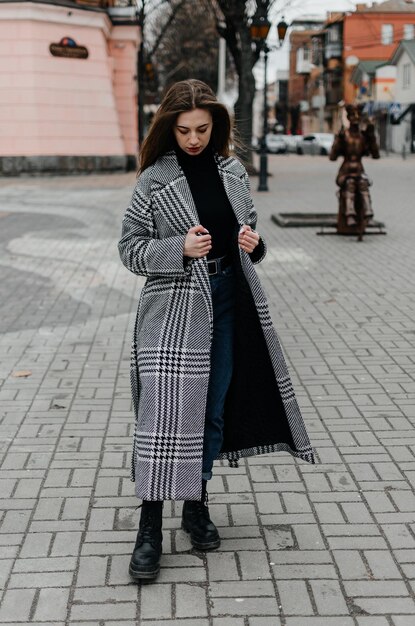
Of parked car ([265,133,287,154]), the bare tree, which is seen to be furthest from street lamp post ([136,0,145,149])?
parked car ([265,133,287,154])

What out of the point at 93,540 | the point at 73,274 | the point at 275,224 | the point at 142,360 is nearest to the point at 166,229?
the point at 142,360

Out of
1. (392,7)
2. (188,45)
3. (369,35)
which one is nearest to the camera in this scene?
(188,45)

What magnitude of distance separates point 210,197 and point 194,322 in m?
0.49

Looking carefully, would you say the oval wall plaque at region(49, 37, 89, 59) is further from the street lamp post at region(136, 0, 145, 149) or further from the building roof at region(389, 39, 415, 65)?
the building roof at region(389, 39, 415, 65)

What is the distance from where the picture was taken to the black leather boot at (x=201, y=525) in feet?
12.1

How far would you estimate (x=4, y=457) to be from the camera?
Result: 4.80 m

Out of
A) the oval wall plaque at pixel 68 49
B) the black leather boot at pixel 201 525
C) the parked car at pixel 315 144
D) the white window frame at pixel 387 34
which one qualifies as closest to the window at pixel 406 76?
the parked car at pixel 315 144

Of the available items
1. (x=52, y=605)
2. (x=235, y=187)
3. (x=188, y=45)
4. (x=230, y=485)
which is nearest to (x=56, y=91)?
(x=188, y=45)

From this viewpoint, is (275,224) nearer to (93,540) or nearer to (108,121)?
(93,540)

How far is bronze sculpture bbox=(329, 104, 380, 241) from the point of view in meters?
13.3

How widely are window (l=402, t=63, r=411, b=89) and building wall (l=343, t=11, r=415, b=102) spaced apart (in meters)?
12.3

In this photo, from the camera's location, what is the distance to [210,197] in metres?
3.52

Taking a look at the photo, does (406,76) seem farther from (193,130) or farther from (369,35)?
(193,130)

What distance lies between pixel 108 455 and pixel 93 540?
1.02m
